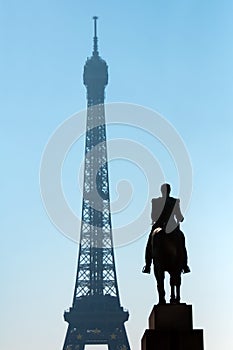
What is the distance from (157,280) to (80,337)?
257 feet

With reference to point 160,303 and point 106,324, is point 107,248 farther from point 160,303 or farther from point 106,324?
point 160,303

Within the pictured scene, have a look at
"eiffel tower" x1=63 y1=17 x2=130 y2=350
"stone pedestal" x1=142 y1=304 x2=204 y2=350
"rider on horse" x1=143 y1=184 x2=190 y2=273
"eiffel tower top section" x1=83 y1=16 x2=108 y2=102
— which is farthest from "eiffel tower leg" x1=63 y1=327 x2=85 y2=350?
"stone pedestal" x1=142 y1=304 x2=204 y2=350

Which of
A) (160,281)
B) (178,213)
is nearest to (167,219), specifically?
(178,213)

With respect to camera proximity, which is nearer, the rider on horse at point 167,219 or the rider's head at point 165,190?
the rider on horse at point 167,219

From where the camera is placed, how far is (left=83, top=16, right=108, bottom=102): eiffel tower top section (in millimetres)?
113562

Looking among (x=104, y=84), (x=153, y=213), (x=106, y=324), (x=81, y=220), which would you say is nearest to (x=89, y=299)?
(x=106, y=324)

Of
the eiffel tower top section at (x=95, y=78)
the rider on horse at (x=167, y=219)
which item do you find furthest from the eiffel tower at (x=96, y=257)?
the rider on horse at (x=167, y=219)

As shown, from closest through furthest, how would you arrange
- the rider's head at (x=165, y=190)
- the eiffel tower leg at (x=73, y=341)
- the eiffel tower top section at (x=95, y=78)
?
the rider's head at (x=165, y=190) → the eiffel tower leg at (x=73, y=341) → the eiffel tower top section at (x=95, y=78)

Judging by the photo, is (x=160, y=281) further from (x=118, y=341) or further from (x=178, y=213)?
(x=118, y=341)

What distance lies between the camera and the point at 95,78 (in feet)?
Result: 377

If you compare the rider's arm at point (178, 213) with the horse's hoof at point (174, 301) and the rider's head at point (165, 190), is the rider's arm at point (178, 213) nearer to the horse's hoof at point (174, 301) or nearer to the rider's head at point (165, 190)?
the rider's head at point (165, 190)

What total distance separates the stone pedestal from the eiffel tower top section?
95295mm

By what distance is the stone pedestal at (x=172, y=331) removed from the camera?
699 inches

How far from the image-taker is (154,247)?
1880 cm
